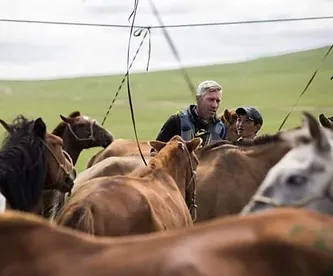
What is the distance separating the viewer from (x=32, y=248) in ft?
10.8

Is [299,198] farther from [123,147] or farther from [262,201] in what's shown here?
[123,147]

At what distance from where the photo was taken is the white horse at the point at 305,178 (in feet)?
13.5

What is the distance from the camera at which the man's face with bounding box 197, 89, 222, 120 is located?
306 inches

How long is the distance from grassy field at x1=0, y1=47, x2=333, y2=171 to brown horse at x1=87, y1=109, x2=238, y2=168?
28334mm

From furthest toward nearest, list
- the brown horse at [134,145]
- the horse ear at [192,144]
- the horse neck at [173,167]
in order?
the brown horse at [134,145] < the horse ear at [192,144] < the horse neck at [173,167]

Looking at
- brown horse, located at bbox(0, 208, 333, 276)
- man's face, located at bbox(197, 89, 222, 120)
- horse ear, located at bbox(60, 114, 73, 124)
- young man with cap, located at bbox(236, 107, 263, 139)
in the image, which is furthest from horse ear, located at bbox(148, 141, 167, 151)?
brown horse, located at bbox(0, 208, 333, 276)

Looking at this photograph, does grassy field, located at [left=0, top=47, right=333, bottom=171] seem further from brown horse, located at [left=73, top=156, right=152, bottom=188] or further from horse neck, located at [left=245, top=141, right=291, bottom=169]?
horse neck, located at [left=245, top=141, right=291, bottom=169]

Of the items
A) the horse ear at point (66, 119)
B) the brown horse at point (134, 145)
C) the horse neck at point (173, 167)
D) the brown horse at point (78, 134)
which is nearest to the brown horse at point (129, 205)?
the horse neck at point (173, 167)

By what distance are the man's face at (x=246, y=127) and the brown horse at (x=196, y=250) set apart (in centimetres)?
499

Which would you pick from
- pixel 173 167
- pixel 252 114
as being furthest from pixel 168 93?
pixel 173 167

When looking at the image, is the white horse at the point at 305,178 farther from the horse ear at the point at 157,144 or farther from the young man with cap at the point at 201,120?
the young man with cap at the point at 201,120

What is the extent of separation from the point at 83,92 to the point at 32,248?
68.2 metres

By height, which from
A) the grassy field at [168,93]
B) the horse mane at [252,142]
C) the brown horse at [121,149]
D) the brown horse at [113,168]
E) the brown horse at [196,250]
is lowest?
the grassy field at [168,93]

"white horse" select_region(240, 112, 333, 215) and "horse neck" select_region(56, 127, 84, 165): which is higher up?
"white horse" select_region(240, 112, 333, 215)
